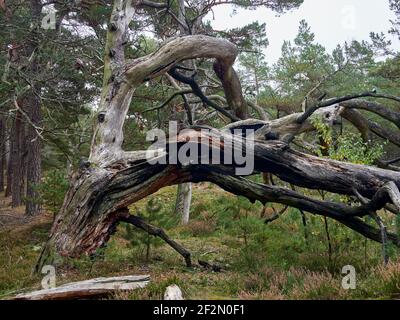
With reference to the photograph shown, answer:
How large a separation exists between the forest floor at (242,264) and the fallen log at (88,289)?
0.86 feet

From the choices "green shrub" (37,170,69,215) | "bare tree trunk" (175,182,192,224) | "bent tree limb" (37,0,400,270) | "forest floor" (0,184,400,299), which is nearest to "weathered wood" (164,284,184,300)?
"forest floor" (0,184,400,299)

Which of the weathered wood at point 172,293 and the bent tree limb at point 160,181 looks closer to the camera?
the weathered wood at point 172,293

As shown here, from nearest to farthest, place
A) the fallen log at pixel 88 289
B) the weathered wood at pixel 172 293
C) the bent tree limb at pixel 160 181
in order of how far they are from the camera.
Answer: the weathered wood at pixel 172 293 < the fallen log at pixel 88 289 < the bent tree limb at pixel 160 181

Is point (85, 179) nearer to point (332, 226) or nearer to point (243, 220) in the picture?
point (243, 220)

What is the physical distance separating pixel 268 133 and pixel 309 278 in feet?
9.56

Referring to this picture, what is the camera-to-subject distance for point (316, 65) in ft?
73.9

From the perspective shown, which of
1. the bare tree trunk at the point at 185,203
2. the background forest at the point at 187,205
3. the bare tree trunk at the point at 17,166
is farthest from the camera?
the bare tree trunk at the point at 17,166

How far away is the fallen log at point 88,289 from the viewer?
198 inches

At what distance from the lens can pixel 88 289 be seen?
5242 mm

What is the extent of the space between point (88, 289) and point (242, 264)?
128 inches

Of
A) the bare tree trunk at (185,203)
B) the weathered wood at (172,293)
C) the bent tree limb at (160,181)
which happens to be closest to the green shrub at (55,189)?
the bent tree limb at (160,181)

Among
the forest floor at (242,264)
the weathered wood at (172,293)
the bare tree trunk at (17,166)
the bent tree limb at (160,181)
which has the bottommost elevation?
the weathered wood at (172,293)

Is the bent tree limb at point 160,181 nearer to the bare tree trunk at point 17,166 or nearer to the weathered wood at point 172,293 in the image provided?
the weathered wood at point 172,293

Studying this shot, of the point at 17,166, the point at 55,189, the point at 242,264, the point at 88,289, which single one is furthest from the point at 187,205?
the point at 17,166
